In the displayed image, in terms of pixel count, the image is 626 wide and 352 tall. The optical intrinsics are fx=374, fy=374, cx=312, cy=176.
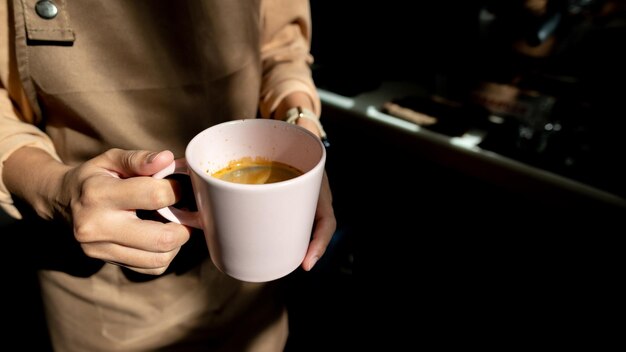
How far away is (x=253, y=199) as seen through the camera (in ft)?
1.38

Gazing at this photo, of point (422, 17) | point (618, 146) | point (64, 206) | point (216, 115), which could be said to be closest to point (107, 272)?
point (64, 206)

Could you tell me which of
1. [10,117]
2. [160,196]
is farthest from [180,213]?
[10,117]

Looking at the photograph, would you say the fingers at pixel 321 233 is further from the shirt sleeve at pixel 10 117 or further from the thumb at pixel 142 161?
the shirt sleeve at pixel 10 117

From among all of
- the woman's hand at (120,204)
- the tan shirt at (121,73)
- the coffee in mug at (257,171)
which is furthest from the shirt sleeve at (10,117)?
the coffee in mug at (257,171)

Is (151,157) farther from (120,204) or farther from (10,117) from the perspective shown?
(10,117)

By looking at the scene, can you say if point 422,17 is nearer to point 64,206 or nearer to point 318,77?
point 318,77

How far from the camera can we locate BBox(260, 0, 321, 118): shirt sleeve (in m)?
0.86

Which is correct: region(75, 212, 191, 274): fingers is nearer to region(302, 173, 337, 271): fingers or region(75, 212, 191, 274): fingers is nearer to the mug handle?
the mug handle

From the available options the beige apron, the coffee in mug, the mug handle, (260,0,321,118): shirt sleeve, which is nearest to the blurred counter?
(260,0,321,118): shirt sleeve

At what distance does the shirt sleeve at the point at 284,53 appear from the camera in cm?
86

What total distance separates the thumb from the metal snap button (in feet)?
0.86

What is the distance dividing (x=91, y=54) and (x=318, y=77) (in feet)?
4.84

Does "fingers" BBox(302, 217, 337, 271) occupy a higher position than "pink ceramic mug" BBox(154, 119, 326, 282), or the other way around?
"pink ceramic mug" BBox(154, 119, 326, 282)

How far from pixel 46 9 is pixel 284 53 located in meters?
0.50
